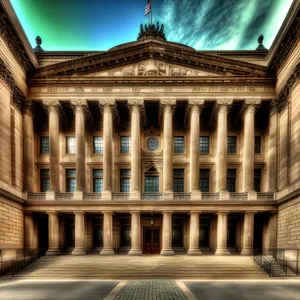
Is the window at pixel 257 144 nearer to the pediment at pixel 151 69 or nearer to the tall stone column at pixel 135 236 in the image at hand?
the pediment at pixel 151 69

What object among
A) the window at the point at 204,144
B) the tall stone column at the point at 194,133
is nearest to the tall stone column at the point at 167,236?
the tall stone column at the point at 194,133

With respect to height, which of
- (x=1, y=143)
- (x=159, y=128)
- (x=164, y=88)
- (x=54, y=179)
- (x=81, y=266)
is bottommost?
(x=81, y=266)

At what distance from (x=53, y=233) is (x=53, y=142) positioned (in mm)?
8374

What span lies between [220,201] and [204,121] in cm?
911

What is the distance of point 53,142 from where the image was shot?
76.3 feet

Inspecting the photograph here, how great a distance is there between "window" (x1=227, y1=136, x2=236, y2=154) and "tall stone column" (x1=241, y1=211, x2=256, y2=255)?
6.83m

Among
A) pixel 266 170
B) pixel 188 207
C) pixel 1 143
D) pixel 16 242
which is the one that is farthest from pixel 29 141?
pixel 266 170

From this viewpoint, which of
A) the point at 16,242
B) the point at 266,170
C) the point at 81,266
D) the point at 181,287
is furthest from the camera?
the point at 266,170

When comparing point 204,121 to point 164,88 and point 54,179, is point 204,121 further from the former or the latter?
point 54,179

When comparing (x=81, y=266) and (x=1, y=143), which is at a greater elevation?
(x=1, y=143)

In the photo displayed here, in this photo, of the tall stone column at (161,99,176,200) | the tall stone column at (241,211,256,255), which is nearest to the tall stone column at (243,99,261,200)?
the tall stone column at (241,211,256,255)

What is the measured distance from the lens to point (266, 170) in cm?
2500

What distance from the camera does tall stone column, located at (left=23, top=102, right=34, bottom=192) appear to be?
902 inches

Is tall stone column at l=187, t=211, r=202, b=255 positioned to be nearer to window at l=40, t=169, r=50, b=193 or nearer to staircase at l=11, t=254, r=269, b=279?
staircase at l=11, t=254, r=269, b=279
